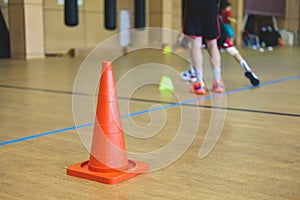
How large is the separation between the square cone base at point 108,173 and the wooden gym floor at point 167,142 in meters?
0.02

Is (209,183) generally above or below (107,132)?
below

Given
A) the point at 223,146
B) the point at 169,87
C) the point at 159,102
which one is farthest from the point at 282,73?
the point at 223,146

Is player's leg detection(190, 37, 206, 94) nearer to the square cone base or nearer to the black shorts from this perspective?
the black shorts

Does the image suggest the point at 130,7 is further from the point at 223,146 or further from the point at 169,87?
the point at 223,146

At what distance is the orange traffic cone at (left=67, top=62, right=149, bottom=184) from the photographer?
1.42 meters

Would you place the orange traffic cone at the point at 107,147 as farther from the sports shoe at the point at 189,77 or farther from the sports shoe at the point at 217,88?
the sports shoe at the point at 189,77

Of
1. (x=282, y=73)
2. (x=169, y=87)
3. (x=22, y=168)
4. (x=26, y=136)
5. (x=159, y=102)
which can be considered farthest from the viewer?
(x=282, y=73)

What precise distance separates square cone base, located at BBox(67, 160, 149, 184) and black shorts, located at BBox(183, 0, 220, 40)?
1.96 m

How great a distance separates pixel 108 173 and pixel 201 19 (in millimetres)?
2177

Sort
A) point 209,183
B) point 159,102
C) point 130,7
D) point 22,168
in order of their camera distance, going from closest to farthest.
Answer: point 209,183 → point 22,168 → point 159,102 → point 130,7

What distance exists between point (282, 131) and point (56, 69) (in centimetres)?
367

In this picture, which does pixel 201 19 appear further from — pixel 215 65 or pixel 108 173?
pixel 108 173

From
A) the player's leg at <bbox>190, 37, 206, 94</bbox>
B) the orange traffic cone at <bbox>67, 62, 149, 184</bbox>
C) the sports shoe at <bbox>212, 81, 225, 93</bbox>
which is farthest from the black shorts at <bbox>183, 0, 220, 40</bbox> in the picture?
the orange traffic cone at <bbox>67, 62, 149, 184</bbox>

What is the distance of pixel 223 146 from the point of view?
71.3 inches
